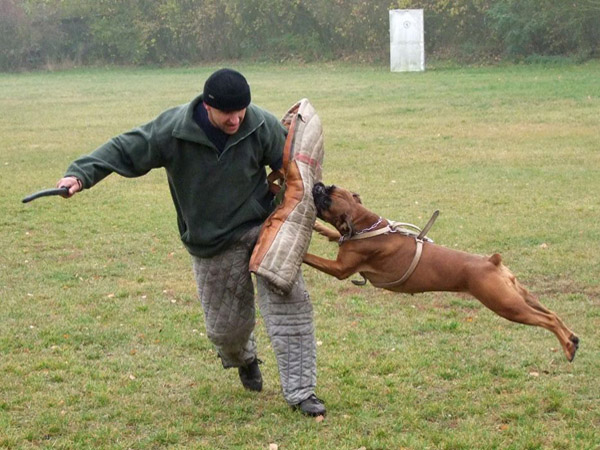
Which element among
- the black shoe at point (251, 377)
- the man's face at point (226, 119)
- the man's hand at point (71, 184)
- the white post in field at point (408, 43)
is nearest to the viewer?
the man's hand at point (71, 184)

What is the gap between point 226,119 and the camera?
487 centimetres

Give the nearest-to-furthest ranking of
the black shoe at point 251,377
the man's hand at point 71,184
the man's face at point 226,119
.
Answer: the man's hand at point 71,184, the man's face at point 226,119, the black shoe at point 251,377

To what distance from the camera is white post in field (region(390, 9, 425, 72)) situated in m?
36.5

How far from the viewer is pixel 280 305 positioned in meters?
5.18

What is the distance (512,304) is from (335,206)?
1088 millimetres

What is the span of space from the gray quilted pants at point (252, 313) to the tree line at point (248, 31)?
33025 millimetres

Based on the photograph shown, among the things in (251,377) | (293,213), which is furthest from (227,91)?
(251,377)

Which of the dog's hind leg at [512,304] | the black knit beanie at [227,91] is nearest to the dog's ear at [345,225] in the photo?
the dog's hind leg at [512,304]

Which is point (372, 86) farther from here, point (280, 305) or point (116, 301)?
point (280, 305)

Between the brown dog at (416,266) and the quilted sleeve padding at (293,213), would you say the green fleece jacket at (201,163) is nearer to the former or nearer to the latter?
the quilted sleeve padding at (293,213)

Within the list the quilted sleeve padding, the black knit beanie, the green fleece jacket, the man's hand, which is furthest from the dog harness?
the man's hand

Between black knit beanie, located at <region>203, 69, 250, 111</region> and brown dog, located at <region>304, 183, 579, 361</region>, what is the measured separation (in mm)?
725

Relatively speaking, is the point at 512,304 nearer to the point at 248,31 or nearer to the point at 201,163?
the point at 201,163

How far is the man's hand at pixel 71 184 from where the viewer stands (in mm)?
4738
